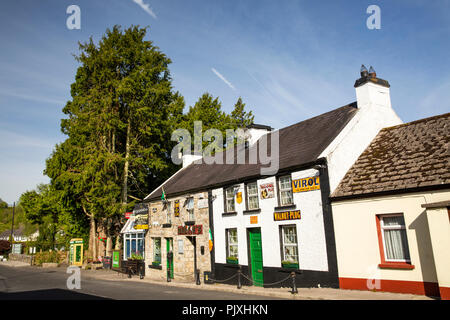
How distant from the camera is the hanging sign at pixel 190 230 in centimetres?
2031

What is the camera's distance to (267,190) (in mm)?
16234

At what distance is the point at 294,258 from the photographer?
1482 cm

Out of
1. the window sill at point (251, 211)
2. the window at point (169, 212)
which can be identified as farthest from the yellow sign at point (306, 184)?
the window at point (169, 212)

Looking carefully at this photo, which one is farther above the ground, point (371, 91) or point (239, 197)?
point (371, 91)

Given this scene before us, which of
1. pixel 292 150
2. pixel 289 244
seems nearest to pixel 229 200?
pixel 292 150

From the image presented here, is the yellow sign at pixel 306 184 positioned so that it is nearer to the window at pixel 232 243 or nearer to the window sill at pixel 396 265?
the window sill at pixel 396 265

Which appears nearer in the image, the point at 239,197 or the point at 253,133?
the point at 239,197

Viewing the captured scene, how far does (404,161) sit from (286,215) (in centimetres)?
526

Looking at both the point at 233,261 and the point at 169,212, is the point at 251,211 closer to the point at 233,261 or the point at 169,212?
the point at 233,261

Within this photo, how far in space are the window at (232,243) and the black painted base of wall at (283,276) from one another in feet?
2.03

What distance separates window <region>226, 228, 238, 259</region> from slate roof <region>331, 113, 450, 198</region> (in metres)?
6.81

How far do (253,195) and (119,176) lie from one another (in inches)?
717
